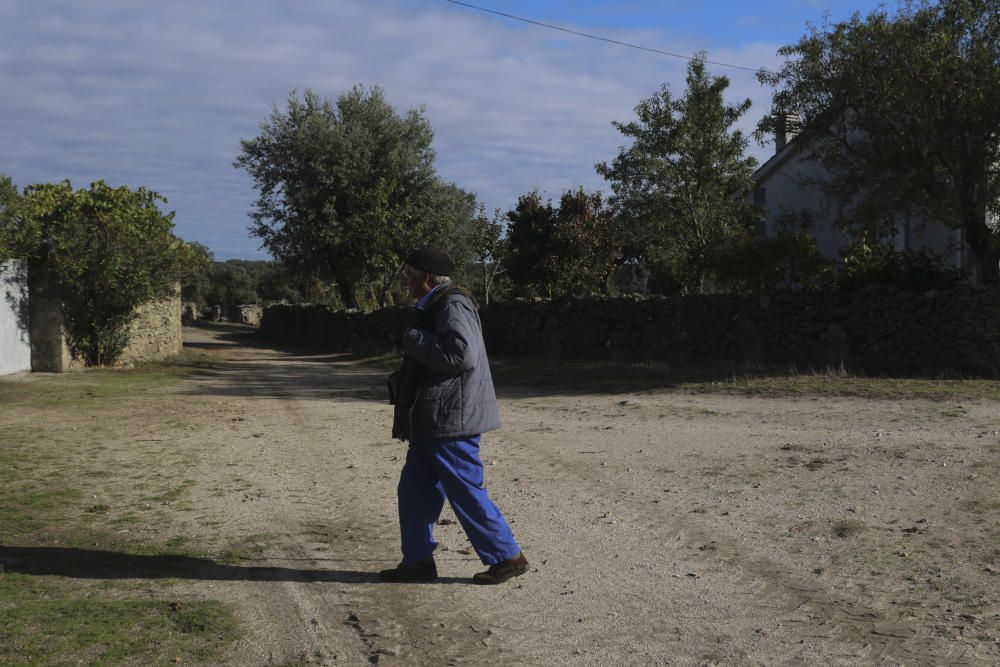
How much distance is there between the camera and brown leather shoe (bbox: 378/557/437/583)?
502cm

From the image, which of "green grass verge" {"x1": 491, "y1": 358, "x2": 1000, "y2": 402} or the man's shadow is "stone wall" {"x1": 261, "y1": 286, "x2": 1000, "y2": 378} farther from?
the man's shadow

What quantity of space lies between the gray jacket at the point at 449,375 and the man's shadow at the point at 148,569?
2.96 ft

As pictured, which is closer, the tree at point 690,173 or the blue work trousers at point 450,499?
the blue work trousers at point 450,499

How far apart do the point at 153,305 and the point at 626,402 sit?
1343 cm

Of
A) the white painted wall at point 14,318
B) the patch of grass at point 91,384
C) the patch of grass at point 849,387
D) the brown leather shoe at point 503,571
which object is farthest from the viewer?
the white painted wall at point 14,318

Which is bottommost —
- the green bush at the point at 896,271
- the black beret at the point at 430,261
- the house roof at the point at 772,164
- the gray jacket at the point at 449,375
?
the gray jacket at the point at 449,375

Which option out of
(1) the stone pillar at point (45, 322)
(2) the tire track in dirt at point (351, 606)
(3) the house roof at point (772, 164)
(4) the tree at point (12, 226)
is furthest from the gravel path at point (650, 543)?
(3) the house roof at point (772, 164)

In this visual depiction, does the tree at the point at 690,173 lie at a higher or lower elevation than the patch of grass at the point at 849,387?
higher

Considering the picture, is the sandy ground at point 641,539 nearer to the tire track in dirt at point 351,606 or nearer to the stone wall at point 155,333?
the tire track in dirt at point 351,606

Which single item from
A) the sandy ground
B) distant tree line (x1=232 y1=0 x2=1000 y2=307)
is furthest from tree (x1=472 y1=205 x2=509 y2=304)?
the sandy ground

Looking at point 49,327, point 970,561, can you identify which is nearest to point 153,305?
point 49,327

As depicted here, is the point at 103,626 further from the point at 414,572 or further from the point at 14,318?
the point at 14,318

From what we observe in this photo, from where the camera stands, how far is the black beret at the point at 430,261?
5.14 metres

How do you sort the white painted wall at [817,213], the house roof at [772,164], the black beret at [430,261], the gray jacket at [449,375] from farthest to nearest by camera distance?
the house roof at [772,164] < the white painted wall at [817,213] < the black beret at [430,261] < the gray jacket at [449,375]
